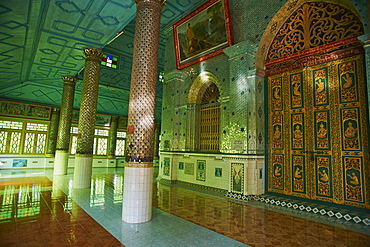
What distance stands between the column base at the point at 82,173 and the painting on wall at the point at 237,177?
186 inches

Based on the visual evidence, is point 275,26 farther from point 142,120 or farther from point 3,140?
point 3,140

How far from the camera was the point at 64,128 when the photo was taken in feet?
36.1

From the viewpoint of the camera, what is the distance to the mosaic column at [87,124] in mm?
7230

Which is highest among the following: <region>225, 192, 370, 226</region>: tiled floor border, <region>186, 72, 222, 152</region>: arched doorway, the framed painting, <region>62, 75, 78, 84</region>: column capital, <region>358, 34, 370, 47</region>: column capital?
the framed painting

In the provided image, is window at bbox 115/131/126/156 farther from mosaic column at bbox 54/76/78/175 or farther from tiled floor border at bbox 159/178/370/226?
tiled floor border at bbox 159/178/370/226

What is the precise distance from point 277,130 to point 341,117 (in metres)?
1.55

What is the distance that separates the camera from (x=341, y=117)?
4.98 meters

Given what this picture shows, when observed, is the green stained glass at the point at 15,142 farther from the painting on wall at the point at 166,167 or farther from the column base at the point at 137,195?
the column base at the point at 137,195

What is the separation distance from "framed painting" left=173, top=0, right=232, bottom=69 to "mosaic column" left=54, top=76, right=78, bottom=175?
240 inches

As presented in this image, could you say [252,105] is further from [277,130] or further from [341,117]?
[341,117]

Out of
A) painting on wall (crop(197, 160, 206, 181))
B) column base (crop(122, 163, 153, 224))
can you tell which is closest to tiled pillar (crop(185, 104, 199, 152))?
painting on wall (crop(197, 160, 206, 181))

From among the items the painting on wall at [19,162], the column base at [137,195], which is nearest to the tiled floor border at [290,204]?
the column base at [137,195]

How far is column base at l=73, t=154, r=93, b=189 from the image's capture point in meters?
7.12

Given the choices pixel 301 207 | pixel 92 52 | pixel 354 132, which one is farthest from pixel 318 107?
pixel 92 52
